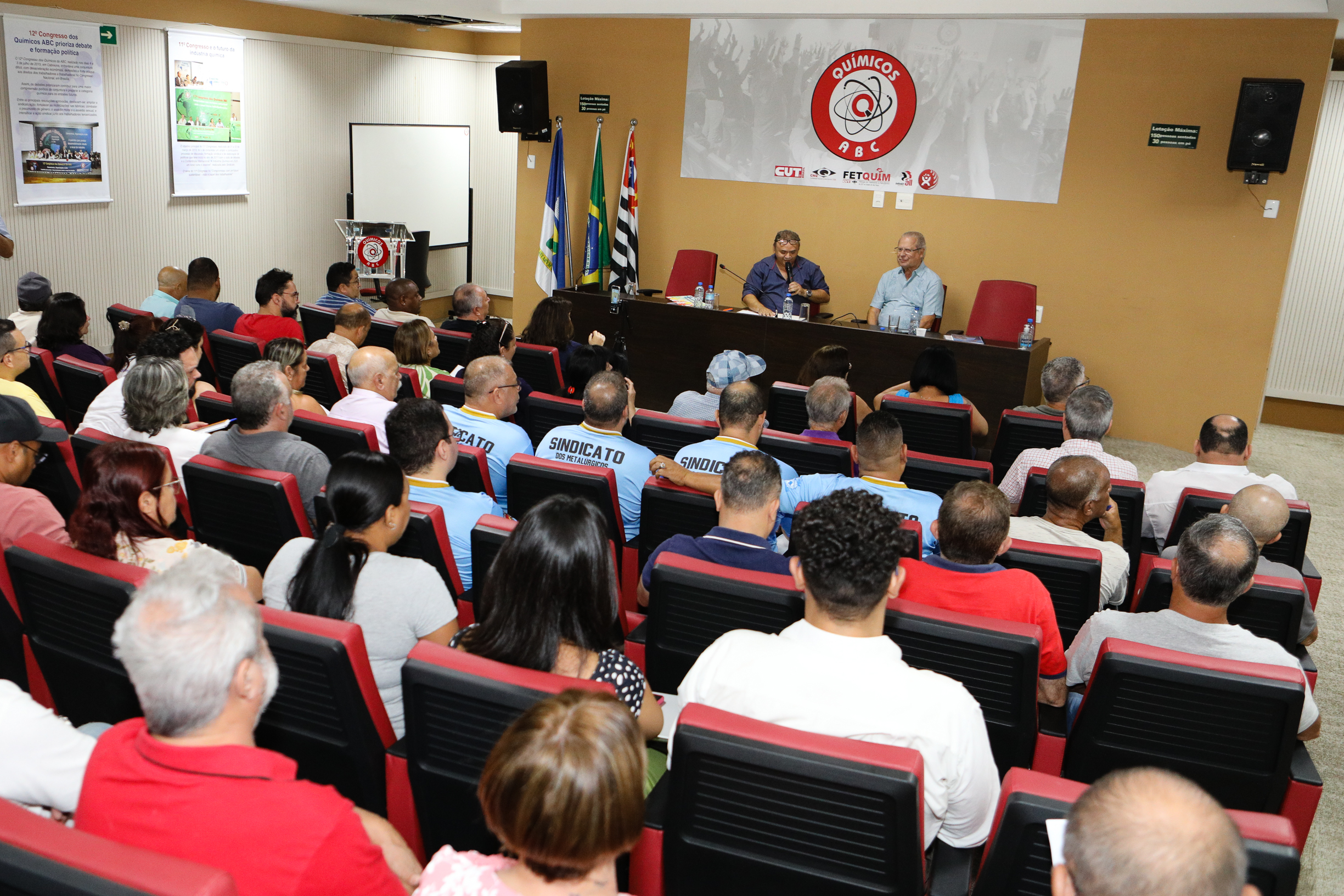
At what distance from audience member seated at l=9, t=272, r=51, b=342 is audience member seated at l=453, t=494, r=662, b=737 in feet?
16.4

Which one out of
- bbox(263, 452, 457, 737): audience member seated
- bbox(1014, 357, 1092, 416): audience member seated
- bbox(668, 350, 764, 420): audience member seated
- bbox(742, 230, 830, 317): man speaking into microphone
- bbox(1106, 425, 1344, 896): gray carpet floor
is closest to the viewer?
bbox(263, 452, 457, 737): audience member seated

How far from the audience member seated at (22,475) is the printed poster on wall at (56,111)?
17.4 feet

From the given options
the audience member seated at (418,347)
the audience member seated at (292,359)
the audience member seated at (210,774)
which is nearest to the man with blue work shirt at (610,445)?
the audience member seated at (292,359)

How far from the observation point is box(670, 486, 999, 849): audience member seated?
1.74m

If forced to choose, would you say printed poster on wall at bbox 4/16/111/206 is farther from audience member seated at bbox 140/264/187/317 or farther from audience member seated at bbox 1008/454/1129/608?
audience member seated at bbox 1008/454/1129/608

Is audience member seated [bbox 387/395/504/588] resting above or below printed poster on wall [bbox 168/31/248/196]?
below

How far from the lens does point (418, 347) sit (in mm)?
4961

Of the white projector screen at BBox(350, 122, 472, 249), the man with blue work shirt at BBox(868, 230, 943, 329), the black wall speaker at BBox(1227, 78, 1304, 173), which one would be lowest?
the man with blue work shirt at BBox(868, 230, 943, 329)

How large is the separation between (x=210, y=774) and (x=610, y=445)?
2369 mm

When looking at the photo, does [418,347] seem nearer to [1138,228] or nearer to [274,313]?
[274,313]

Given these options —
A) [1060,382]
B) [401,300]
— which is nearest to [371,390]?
[401,300]

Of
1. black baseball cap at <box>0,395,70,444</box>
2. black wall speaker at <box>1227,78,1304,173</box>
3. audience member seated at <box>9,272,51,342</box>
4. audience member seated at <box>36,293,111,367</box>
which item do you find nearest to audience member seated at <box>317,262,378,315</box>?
audience member seated at <box>9,272,51,342</box>

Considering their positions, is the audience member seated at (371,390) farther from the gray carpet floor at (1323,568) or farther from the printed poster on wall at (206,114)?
the printed poster on wall at (206,114)

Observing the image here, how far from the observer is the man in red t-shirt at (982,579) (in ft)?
7.93
